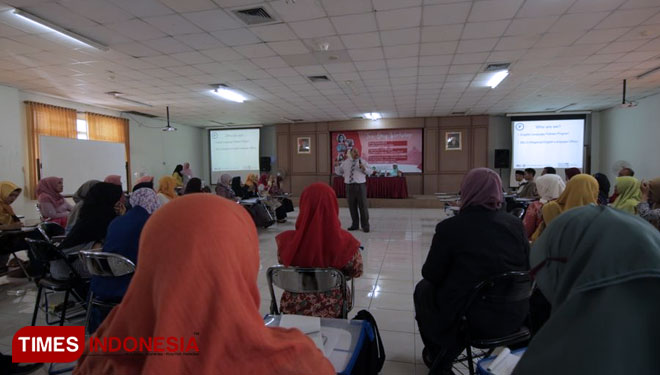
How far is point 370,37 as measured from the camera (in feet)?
14.1

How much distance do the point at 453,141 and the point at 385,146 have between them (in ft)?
7.52

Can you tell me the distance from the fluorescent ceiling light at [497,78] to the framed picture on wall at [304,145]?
664 cm

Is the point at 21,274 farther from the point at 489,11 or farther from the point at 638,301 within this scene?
the point at 489,11

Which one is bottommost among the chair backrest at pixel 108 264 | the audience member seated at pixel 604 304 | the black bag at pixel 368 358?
the black bag at pixel 368 358

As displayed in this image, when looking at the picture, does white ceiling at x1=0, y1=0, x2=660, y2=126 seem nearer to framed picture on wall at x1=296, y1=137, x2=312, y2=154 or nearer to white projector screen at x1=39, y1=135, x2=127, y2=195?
white projector screen at x1=39, y1=135, x2=127, y2=195

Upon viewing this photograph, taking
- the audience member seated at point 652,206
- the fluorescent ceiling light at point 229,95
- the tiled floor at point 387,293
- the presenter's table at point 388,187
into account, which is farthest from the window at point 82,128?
the audience member seated at point 652,206

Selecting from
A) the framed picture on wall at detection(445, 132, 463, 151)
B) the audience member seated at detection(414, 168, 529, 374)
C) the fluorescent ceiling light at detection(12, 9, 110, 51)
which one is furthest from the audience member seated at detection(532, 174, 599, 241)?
the framed picture on wall at detection(445, 132, 463, 151)

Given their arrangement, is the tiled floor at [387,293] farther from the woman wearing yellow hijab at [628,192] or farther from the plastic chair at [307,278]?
the woman wearing yellow hijab at [628,192]

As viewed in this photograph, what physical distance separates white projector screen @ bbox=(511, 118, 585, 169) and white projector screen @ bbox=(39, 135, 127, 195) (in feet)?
39.3

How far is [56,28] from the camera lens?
3.80m

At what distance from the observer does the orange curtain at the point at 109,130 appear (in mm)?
8398

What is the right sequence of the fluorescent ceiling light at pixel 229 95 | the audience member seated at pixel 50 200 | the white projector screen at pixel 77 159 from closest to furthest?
the audience member seated at pixel 50 200 → the fluorescent ceiling light at pixel 229 95 → the white projector screen at pixel 77 159

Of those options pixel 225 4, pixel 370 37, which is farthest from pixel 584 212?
pixel 370 37

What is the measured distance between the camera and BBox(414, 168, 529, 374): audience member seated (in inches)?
64.1
